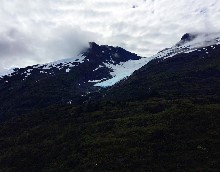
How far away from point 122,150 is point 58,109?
8180cm

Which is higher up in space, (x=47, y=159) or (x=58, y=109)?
(x=58, y=109)

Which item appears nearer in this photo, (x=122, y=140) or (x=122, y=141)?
(x=122, y=141)

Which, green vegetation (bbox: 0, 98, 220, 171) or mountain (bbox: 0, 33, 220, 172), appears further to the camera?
mountain (bbox: 0, 33, 220, 172)

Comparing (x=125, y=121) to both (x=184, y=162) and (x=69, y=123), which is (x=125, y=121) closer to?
(x=69, y=123)

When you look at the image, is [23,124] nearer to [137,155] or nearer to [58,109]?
[58,109]

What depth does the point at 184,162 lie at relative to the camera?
8669 cm

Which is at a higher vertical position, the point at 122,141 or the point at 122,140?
the point at 122,140

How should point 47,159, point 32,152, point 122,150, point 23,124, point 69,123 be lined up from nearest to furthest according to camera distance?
point 122,150 → point 47,159 → point 32,152 → point 69,123 → point 23,124

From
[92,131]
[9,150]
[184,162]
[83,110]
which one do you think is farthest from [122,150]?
[83,110]

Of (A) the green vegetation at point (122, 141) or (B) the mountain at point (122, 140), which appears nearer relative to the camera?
(A) the green vegetation at point (122, 141)

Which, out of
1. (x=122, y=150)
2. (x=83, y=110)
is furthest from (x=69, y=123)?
(x=122, y=150)

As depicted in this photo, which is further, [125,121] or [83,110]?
[83,110]

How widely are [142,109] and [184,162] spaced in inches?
2378

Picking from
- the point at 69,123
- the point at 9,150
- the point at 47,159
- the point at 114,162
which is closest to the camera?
the point at 114,162
